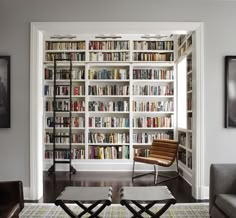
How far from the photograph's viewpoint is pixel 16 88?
4.70 m

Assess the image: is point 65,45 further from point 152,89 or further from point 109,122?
point 152,89

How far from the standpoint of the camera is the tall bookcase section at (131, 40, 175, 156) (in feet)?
22.9

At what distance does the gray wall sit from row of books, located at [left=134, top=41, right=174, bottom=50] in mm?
2286

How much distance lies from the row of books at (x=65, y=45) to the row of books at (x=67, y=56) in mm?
111

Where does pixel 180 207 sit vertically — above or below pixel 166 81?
below

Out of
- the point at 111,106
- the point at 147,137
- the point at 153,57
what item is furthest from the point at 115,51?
the point at 147,137

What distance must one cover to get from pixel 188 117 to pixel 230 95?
136 cm

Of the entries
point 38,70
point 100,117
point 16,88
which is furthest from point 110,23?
point 100,117

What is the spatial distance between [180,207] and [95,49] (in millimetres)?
4086

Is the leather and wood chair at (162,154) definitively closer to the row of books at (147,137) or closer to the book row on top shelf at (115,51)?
the row of books at (147,137)

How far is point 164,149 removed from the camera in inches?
249

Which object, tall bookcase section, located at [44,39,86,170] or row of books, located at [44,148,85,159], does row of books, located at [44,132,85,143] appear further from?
row of books, located at [44,148,85,159]

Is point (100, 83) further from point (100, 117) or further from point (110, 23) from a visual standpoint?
point (110, 23)

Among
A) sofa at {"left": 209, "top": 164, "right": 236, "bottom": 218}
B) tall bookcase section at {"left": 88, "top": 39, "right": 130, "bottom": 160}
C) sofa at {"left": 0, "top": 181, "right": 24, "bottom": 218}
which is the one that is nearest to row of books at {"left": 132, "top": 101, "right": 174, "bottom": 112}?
tall bookcase section at {"left": 88, "top": 39, "right": 130, "bottom": 160}
